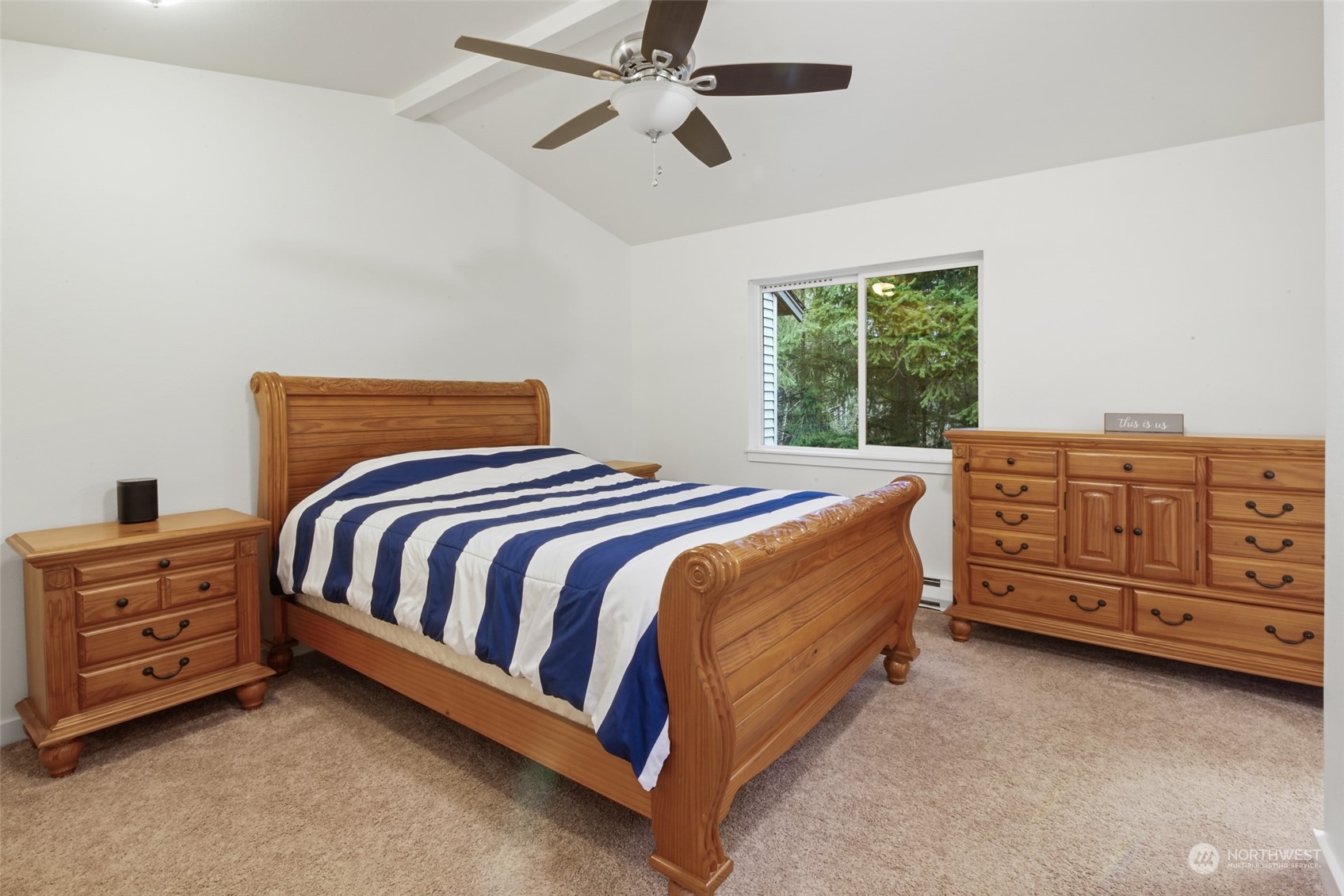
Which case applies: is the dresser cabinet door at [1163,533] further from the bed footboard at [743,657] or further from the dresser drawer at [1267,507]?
the bed footboard at [743,657]

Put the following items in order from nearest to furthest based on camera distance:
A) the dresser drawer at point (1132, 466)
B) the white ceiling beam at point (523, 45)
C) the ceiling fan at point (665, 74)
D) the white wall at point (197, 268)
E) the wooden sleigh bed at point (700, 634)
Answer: the wooden sleigh bed at point (700, 634), the ceiling fan at point (665, 74), the white wall at point (197, 268), the white ceiling beam at point (523, 45), the dresser drawer at point (1132, 466)

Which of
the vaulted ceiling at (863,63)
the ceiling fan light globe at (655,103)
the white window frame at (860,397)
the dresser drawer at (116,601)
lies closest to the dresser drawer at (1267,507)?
the white window frame at (860,397)

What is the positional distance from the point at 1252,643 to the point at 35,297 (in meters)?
4.67

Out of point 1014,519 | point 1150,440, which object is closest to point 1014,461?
point 1014,519

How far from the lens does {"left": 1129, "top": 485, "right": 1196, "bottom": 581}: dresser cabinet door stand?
2633 millimetres

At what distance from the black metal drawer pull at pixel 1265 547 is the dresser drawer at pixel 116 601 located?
3.98 metres

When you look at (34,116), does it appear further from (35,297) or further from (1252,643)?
(1252,643)

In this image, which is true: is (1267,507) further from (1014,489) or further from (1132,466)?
(1014,489)

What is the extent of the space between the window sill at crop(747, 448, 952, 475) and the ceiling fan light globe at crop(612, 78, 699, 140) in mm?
2331

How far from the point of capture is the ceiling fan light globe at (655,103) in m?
1.98

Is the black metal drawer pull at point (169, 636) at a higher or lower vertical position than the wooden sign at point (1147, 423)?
lower

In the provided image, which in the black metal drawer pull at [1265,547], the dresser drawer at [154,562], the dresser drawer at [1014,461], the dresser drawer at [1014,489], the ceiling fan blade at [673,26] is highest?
the ceiling fan blade at [673,26]

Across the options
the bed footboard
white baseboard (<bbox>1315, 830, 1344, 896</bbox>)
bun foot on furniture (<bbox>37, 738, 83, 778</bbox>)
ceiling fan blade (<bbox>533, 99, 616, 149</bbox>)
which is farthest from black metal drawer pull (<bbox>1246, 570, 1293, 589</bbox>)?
bun foot on furniture (<bbox>37, 738, 83, 778</bbox>)

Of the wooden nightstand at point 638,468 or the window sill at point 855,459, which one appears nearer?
the window sill at point 855,459
